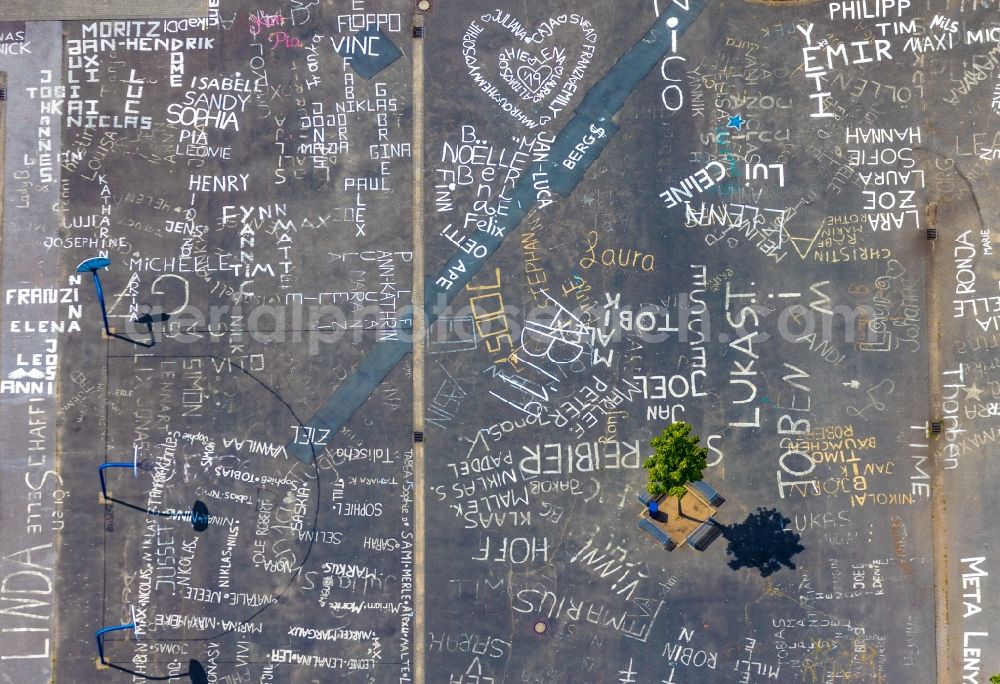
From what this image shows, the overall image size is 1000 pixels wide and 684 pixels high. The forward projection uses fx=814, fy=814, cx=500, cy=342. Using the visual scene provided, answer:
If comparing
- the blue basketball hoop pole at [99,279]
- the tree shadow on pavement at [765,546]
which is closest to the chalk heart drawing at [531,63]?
the blue basketball hoop pole at [99,279]

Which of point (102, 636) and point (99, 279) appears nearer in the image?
point (102, 636)

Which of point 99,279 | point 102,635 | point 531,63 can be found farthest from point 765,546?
point 99,279

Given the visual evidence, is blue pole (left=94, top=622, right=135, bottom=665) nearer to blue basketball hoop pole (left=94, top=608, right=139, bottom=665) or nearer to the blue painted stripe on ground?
blue basketball hoop pole (left=94, top=608, right=139, bottom=665)

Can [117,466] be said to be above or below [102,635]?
above

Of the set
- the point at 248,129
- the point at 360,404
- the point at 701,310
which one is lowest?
the point at 360,404

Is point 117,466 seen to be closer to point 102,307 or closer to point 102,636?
point 102,307

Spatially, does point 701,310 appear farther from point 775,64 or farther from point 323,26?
point 323,26

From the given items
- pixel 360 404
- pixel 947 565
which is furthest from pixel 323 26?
pixel 947 565
